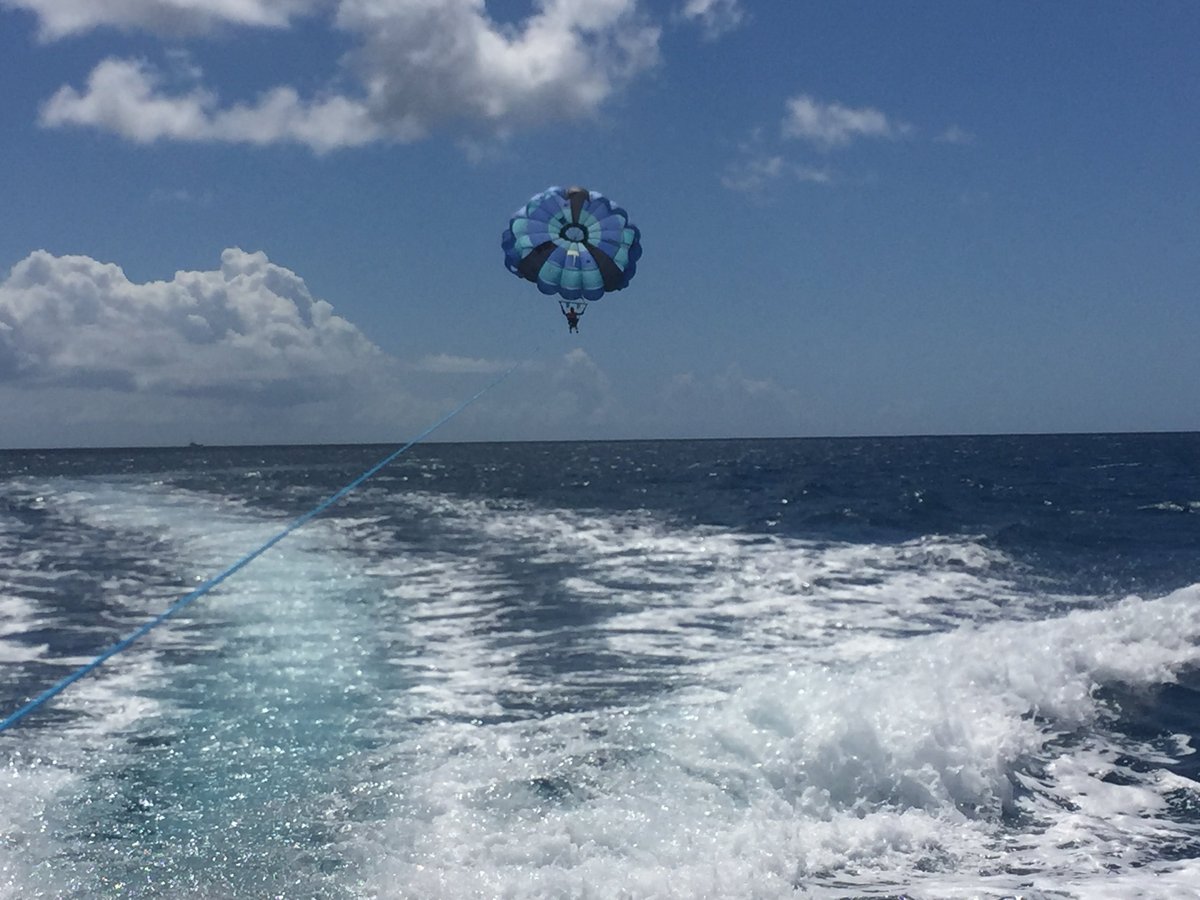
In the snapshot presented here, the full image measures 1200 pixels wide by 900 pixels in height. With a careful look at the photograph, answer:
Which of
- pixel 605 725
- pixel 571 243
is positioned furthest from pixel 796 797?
pixel 571 243

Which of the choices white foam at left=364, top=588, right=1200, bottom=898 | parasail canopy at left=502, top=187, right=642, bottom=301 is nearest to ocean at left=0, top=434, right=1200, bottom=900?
white foam at left=364, top=588, right=1200, bottom=898

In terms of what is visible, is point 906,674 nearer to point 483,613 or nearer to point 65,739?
point 483,613

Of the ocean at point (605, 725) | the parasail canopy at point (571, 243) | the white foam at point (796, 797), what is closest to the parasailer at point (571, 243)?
the parasail canopy at point (571, 243)

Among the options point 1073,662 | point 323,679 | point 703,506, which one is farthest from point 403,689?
point 703,506

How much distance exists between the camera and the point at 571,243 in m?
16.0

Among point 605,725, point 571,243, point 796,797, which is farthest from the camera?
point 571,243

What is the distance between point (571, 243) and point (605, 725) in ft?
28.6

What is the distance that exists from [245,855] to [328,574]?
37.5 feet

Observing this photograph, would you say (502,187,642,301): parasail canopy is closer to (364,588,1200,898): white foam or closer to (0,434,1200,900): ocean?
(0,434,1200,900): ocean

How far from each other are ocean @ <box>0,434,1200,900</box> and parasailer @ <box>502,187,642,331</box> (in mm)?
5006

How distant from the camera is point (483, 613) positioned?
1496cm

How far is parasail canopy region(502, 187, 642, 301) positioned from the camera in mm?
15867

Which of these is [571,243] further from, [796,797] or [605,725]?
[796,797]

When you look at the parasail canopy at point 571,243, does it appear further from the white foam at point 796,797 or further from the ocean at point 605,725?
the white foam at point 796,797
